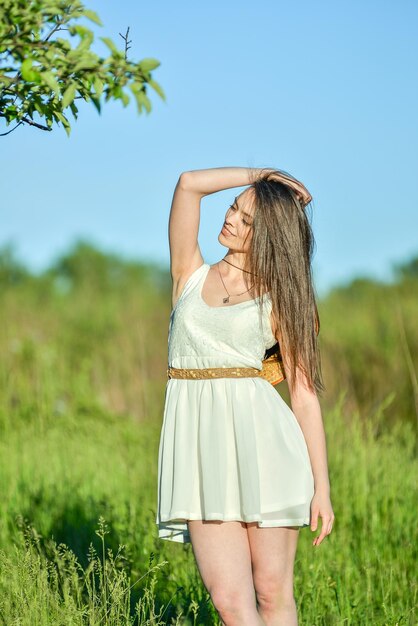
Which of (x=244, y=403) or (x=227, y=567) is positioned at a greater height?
(x=244, y=403)

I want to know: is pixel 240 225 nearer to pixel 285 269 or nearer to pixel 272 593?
pixel 285 269

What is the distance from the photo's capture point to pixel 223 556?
3252 mm

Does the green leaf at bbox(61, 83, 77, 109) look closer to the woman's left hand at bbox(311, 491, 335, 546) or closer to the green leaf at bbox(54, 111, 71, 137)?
the green leaf at bbox(54, 111, 71, 137)

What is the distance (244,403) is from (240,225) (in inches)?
25.9

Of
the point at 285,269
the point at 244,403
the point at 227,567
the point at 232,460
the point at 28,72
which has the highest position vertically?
the point at 28,72

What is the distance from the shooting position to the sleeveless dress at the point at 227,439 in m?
3.29

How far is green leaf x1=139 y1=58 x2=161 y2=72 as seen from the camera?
270cm

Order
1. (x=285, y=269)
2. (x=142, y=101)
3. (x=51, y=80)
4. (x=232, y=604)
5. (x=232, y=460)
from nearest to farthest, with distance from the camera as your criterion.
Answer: (x=51, y=80) < (x=142, y=101) < (x=232, y=604) < (x=232, y=460) < (x=285, y=269)

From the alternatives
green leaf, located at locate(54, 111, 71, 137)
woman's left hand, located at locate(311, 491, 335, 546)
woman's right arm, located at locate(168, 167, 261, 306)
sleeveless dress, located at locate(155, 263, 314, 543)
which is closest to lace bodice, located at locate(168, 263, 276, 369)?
sleeveless dress, located at locate(155, 263, 314, 543)

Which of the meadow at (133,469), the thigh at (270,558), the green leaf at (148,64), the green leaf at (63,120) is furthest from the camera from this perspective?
the meadow at (133,469)

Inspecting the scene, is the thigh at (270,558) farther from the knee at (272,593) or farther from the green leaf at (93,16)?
the green leaf at (93,16)

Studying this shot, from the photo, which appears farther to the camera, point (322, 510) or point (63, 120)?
point (322, 510)

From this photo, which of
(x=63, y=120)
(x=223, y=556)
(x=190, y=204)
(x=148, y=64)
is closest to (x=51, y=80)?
(x=148, y=64)

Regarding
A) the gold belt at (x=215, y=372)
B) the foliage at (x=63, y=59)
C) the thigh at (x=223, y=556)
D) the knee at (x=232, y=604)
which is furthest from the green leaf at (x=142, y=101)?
the knee at (x=232, y=604)
